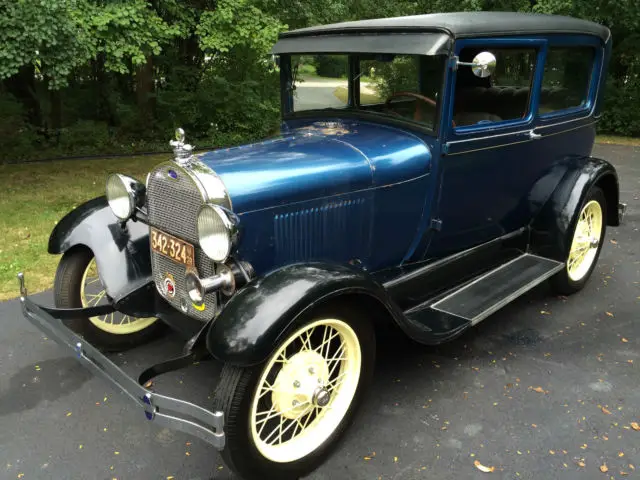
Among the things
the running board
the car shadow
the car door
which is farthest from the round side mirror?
the car shadow

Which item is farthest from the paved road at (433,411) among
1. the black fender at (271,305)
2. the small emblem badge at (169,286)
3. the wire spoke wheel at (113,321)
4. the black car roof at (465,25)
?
the black car roof at (465,25)

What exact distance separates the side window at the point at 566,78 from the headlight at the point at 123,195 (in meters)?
2.66

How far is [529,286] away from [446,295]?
0.56 meters

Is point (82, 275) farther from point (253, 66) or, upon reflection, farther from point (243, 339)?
point (253, 66)

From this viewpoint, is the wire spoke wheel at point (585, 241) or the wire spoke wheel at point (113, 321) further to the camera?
the wire spoke wheel at point (585, 241)

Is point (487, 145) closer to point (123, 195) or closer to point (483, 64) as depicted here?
point (483, 64)

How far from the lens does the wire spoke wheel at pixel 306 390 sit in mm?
2402

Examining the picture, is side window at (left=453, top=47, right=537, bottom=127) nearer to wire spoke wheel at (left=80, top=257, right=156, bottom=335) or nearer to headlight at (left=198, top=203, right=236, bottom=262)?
headlight at (left=198, top=203, right=236, bottom=262)

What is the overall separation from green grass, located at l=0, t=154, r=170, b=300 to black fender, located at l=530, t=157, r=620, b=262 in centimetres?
379

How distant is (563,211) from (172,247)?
2662 mm

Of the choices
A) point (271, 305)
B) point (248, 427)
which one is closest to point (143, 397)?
point (248, 427)

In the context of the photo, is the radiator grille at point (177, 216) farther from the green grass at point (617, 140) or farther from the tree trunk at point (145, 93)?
the green grass at point (617, 140)

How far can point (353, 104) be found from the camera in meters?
3.62

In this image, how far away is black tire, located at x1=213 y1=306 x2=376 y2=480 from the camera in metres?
2.17
